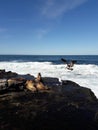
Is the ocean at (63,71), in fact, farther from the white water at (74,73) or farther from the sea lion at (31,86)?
the sea lion at (31,86)

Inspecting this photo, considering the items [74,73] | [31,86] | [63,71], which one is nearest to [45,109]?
[31,86]

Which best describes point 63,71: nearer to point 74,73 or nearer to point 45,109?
point 74,73

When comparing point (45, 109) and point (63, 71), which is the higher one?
point (45, 109)

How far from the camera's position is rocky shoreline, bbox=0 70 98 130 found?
740 cm

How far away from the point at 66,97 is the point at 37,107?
2165 millimetres

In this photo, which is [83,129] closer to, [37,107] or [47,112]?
[47,112]

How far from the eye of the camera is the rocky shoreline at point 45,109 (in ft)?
24.3

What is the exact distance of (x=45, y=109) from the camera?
885 centimetres

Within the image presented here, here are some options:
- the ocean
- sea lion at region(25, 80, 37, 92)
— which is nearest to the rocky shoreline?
sea lion at region(25, 80, 37, 92)

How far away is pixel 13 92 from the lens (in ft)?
37.3

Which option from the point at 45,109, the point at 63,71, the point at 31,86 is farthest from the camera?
the point at 63,71

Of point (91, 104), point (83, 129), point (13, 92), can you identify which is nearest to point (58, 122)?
point (83, 129)

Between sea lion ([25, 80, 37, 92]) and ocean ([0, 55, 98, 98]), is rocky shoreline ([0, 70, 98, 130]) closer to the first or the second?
sea lion ([25, 80, 37, 92])

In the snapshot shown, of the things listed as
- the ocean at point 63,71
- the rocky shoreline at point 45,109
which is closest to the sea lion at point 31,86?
the rocky shoreline at point 45,109
